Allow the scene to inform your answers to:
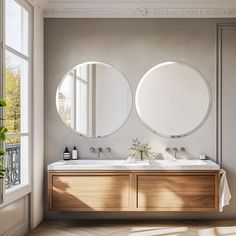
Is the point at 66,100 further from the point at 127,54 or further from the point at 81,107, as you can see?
the point at 127,54

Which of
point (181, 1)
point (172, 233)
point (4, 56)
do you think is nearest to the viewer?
point (4, 56)

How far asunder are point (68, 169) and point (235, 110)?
2187 millimetres

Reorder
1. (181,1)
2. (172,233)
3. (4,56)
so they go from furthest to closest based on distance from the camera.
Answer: (181,1) < (172,233) < (4,56)

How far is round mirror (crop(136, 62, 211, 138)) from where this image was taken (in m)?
4.89

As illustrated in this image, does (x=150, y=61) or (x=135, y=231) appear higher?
(x=150, y=61)

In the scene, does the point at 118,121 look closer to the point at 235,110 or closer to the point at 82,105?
the point at 82,105

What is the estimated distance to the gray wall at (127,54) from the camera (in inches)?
193

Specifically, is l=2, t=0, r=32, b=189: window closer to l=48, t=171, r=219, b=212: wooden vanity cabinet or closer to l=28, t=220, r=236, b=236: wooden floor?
l=48, t=171, r=219, b=212: wooden vanity cabinet

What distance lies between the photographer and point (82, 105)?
4.94 m

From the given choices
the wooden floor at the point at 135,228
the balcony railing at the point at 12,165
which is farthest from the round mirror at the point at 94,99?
the wooden floor at the point at 135,228

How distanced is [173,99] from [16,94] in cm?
194

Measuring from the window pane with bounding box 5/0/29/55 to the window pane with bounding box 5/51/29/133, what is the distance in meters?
0.15

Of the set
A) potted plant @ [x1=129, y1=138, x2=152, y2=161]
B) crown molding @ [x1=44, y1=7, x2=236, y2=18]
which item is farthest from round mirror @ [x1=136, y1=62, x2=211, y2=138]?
crown molding @ [x1=44, y1=7, x2=236, y2=18]

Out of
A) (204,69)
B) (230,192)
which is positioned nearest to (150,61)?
(204,69)
